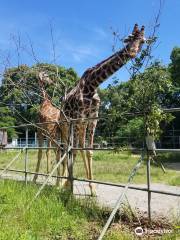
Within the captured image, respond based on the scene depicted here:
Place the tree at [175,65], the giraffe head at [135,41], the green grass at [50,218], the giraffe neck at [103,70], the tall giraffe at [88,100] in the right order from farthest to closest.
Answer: the tree at [175,65], the tall giraffe at [88,100], the giraffe neck at [103,70], the giraffe head at [135,41], the green grass at [50,218]

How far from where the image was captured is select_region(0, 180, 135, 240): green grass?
4729 millimetres

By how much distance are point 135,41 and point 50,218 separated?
3.07 meters

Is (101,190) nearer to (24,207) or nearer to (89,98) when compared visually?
(89,98)

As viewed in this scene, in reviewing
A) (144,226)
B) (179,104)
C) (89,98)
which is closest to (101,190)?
(89,98)

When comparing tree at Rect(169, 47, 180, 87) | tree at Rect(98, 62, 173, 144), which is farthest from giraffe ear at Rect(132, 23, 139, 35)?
tree at Rect(169, 47, 180, 87)

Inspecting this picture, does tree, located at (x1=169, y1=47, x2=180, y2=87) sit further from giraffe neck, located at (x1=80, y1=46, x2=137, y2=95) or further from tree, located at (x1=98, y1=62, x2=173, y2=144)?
tree, located at (x1=98, y1=62, x2=173, y2=144)

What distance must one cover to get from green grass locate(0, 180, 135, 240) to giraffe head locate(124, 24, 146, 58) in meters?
2.35

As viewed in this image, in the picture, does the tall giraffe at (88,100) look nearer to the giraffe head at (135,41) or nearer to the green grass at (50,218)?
the giraffe head at (135,41)

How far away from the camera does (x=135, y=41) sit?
6887 millimetres

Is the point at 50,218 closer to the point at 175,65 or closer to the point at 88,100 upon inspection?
the point at 88,100

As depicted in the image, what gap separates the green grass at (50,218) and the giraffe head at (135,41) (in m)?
2.35

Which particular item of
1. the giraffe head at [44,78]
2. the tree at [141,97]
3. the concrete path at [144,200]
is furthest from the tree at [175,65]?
the tree at [141,97]

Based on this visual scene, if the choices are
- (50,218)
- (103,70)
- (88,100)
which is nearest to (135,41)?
(103,70)

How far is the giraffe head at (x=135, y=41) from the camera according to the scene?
268 inches
